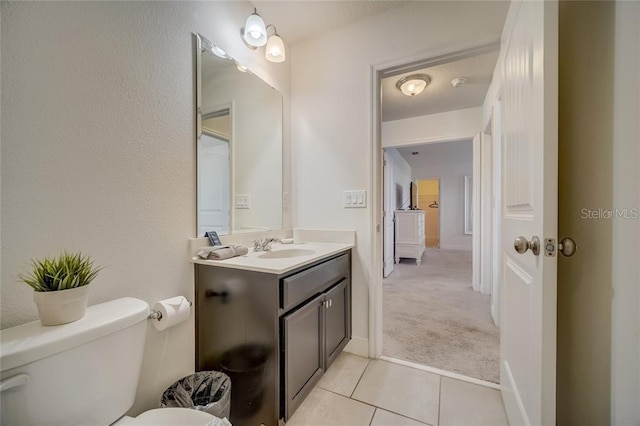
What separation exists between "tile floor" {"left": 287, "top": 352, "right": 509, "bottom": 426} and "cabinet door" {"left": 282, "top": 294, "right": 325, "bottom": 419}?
0.16 meters

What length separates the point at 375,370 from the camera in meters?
1.61

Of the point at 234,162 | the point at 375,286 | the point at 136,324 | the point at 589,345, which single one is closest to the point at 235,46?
the point at 234,162

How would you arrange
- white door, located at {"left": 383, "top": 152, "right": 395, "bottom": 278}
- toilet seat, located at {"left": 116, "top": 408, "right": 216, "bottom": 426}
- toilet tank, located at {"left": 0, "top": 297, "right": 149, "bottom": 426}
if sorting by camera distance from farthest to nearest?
white door, located at {"left": 383, "top": 152, "right": 395, "bottom": 278} → toilet seat, located at {"left": 116, "top": 408, "right": 216, "bottom": 426} → toilet tank, located at {"left": 0, "top": 297, "right": 149, "bottom": 426}

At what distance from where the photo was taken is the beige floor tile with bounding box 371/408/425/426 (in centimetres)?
120

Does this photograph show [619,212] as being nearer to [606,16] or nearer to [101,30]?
[606,16]

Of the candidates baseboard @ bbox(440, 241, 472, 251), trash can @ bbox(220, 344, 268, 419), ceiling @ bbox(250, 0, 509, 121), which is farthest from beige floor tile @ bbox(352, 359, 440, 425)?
baseboard @ bbox(440, 241, 472, 251)

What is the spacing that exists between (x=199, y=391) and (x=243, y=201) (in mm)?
1024

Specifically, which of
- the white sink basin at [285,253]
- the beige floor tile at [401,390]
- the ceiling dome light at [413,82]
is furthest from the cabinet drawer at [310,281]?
the ceiling dome light at [413,82]

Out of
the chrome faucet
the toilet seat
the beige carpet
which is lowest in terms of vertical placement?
the beige carpet

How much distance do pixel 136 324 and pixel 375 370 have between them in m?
1.41

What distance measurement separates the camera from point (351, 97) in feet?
6.02

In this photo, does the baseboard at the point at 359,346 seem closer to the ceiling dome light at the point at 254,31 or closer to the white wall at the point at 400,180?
the ceiling dome light at the point at 254,31

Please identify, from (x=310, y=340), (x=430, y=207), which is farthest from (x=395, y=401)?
(x=430, y=207)

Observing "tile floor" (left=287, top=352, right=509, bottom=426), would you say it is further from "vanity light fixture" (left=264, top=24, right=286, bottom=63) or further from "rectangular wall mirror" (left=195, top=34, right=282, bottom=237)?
"vanity light fixture" (left=264, top=24, right=286, bottom=63)
